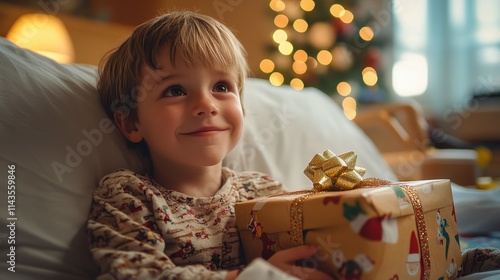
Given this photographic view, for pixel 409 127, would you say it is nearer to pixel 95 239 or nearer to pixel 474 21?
pixel 95 239

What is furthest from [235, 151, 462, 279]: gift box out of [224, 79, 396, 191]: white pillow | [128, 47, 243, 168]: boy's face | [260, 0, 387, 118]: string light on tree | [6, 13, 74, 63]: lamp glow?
[260, 0, 387, 118]: string light on tree

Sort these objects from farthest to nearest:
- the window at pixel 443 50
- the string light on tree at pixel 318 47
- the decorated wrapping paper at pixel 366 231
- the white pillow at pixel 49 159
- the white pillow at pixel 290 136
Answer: the window at pixel 443 50
the string light on tree at pixel 318 47
the white pillow at pixel 290 136
the white pillow at pixel 49 159
the decorated wrapping paper at pixel 366 231

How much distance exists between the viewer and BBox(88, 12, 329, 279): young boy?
2.60 feet

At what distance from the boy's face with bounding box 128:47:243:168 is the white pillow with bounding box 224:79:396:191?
0.89 feet

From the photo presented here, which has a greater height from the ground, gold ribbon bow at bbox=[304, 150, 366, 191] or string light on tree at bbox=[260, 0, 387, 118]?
string light on tree at bbox=[260, 0, 387, 118]

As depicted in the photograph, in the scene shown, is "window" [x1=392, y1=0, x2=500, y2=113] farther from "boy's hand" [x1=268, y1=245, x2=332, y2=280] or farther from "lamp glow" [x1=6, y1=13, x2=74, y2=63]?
"boy's hand" [x1=268, y1=245, x2=332, y2=280]

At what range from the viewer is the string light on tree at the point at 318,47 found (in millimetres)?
3486

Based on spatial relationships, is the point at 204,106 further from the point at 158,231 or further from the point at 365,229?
the point at 365,229

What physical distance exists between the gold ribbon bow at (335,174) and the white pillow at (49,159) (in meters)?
0.37

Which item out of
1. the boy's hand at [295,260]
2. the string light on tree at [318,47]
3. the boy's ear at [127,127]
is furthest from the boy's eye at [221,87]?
the string light on tree at [318,47]

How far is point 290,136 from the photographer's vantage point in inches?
54.0

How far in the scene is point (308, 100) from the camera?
1.57m

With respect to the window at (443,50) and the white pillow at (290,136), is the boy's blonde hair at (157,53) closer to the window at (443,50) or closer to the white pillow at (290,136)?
the white pillow at (290,136)

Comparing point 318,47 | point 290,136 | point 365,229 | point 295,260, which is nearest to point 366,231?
point 365,229
